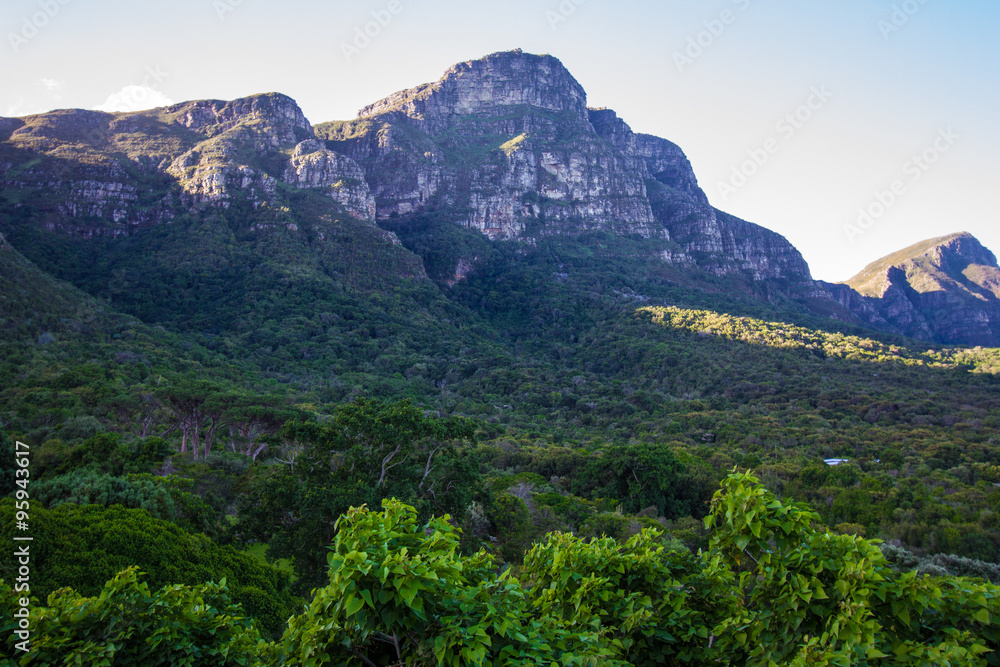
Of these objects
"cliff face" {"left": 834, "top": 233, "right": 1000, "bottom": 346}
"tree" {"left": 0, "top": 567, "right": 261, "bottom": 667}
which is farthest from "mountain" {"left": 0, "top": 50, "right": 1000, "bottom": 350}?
"tree" {"left": 0, "top": 567, "right": 261, "bottom": 667}

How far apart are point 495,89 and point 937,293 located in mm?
156139

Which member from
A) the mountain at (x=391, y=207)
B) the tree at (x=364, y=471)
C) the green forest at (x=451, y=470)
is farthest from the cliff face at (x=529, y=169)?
the tree at (x=364, y=471)

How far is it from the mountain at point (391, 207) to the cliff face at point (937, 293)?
2.55 ft

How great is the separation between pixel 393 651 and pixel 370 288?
309 feet

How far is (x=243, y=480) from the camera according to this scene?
2378cm

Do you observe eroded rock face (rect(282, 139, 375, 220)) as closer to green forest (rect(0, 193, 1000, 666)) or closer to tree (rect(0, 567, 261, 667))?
green forest (rect(0, 193, 1000, 666))

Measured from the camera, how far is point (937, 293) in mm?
169375

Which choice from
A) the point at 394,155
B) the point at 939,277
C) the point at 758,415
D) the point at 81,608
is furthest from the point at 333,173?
the point at 939,277

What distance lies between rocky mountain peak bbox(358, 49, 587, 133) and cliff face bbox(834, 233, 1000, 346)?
362ft

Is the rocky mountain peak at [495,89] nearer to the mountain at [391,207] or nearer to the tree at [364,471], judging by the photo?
the mountain at [391,207]

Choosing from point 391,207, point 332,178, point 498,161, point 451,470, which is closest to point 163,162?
point 332,178

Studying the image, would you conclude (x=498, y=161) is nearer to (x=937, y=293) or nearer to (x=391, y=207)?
(x=391, y=207)

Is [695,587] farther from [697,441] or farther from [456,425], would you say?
[697,441]

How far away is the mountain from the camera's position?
88.7 m
